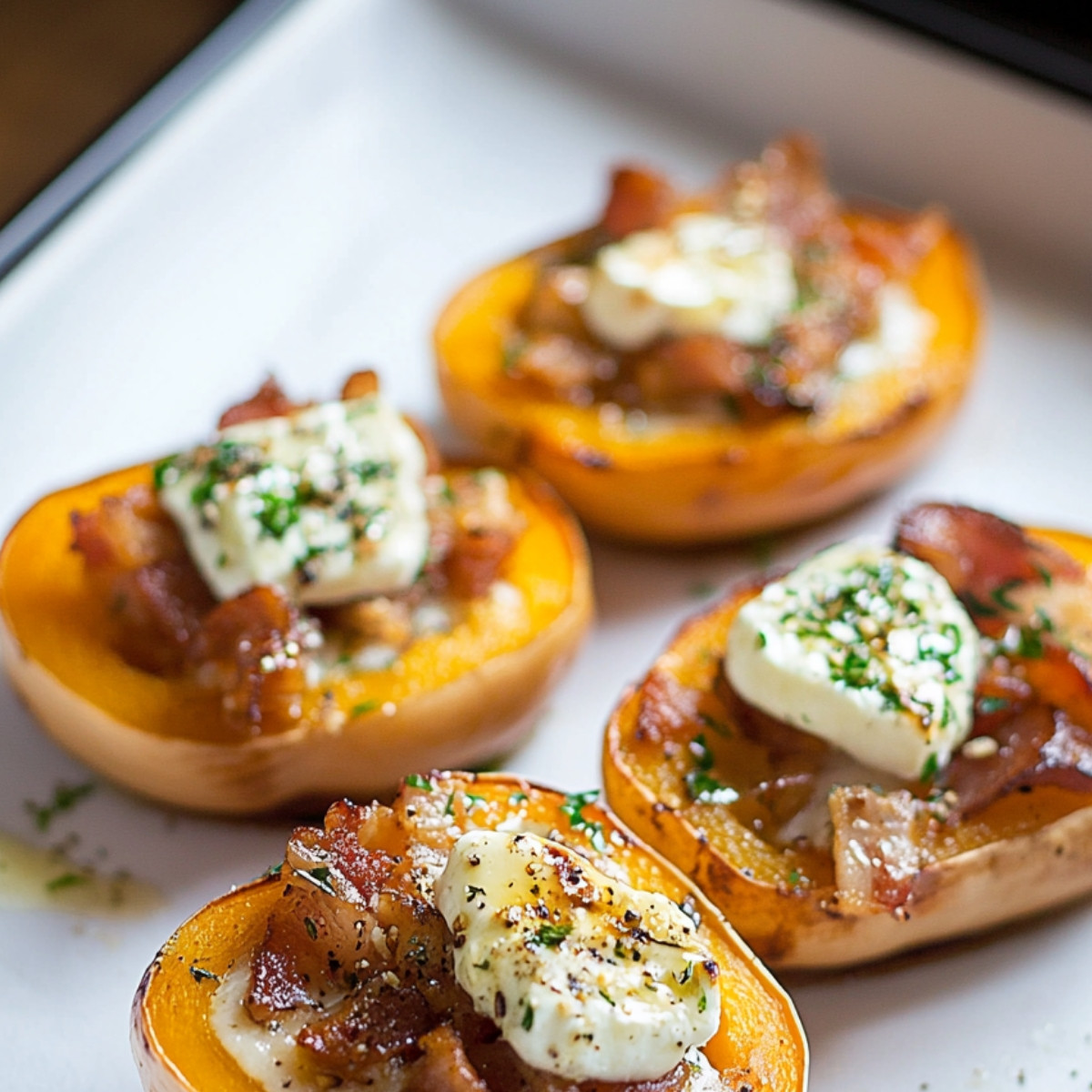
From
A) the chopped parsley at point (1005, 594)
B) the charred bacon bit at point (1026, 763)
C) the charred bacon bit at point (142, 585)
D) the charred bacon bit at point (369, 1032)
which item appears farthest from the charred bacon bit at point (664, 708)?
the charred bacon bit at point (142, 585)

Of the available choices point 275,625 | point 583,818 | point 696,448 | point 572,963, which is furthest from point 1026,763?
point 275,625

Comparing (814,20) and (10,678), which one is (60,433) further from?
(814,20)

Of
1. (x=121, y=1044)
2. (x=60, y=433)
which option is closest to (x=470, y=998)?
(x=121, y=1044)

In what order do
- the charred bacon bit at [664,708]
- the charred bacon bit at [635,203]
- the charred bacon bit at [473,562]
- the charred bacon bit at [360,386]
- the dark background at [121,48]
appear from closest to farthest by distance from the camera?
1. the charred bacon bit at [664,708]
2. the charred bacon bit at [473,562]
3. the charred bacon bit at [360,386]
4. the charred bacon bit at [635,203]
5. the dark background at [121,48]

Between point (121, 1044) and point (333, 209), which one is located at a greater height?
point (333, 209)

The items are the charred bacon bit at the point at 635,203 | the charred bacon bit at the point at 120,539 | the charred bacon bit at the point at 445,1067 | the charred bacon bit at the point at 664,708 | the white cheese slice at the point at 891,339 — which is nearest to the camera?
the charred bacon bit at the point at 445,1067

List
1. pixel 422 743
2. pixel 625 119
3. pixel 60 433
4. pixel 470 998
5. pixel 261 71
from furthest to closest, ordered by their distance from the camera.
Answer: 1. pixel 625 119
2. pixel 261 71
3. pixel 60 433
4. pixel 422 743
5. pixel 470 998

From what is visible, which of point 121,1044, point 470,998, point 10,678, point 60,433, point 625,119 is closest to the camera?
point 470,998

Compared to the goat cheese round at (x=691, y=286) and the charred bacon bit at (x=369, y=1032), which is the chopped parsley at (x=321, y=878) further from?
the goat cheese round at (x=691, y=286)
